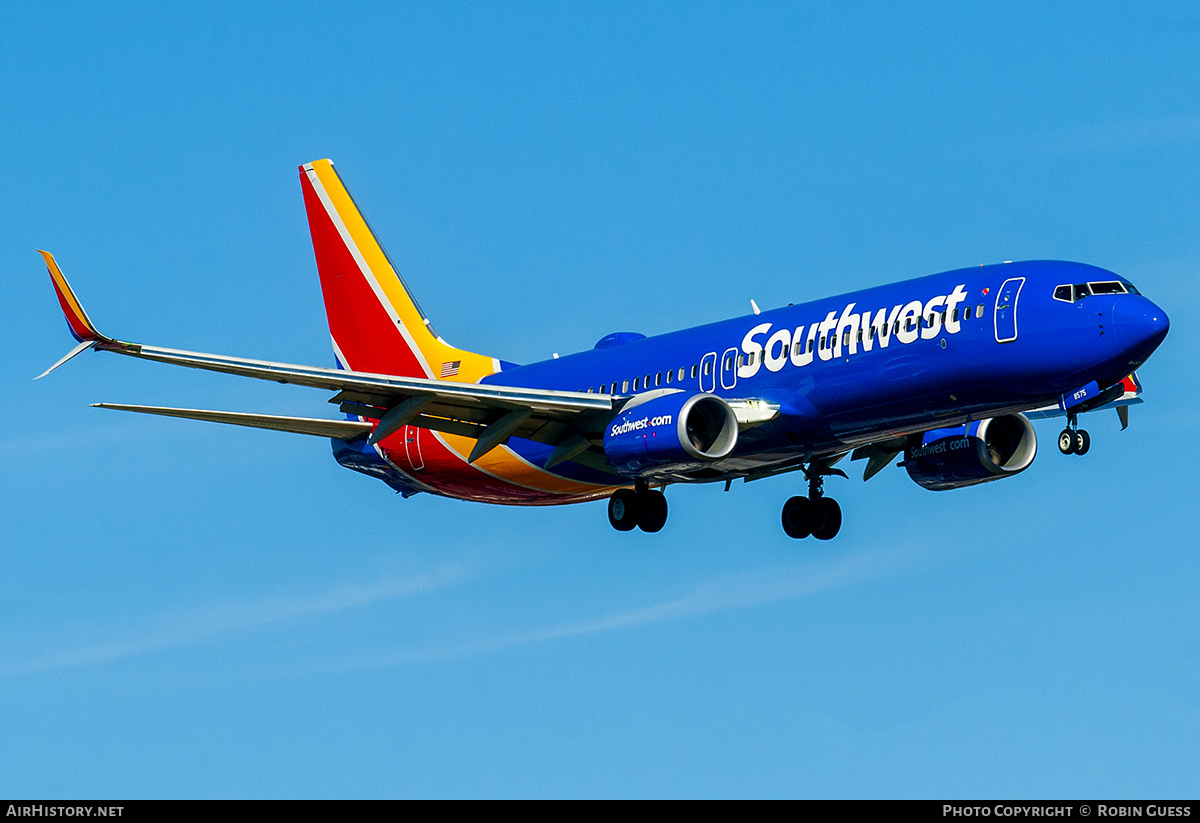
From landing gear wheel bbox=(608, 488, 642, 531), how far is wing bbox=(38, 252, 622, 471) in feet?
3.34

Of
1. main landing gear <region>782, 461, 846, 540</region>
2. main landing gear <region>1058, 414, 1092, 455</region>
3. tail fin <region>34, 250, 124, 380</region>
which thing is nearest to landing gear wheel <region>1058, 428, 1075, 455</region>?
main landing gear <region>1058, 414, 1092, 455</region>

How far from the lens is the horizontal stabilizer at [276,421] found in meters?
Answer: 40.7

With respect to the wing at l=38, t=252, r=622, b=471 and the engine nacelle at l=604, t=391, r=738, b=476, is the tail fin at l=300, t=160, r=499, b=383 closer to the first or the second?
the wing at l=38, t=252, r=622, b=471

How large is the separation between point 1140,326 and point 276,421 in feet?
72.3

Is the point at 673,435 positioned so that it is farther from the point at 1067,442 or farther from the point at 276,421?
the point at 276,421

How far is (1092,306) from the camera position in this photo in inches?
1377

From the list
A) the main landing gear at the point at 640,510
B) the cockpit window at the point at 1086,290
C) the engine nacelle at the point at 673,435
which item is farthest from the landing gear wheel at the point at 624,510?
the cockpit window at the point at 1086,290

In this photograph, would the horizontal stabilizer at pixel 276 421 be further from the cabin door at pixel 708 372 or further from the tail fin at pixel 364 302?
the cabin door at pixel 708 372

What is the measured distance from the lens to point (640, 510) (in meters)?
42.8

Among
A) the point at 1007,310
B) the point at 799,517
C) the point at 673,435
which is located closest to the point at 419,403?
the point at 673,435
